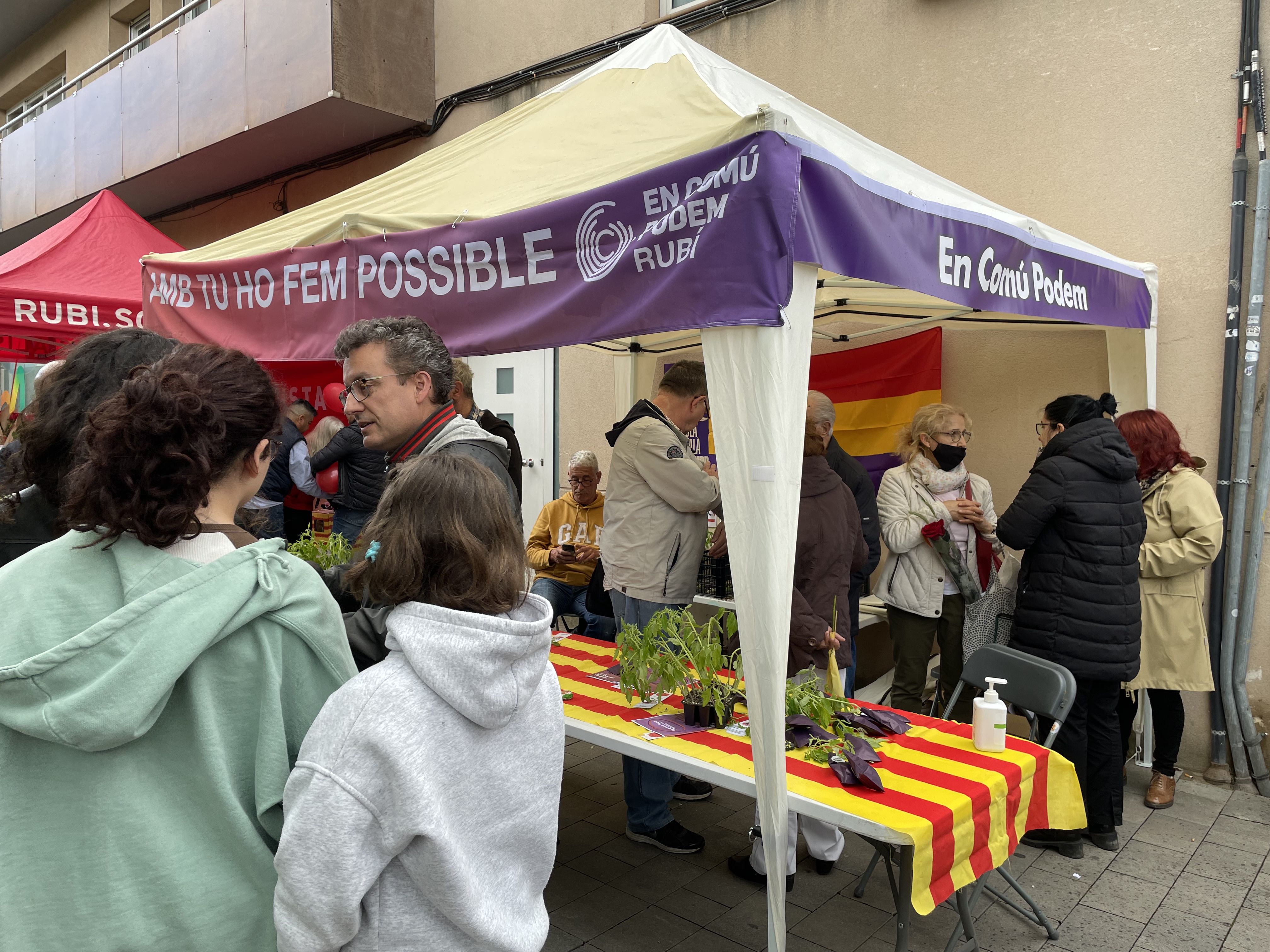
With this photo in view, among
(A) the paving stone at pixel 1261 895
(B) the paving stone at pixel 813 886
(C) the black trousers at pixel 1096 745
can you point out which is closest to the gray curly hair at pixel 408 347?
(B) the paving stone at pixel 813 886

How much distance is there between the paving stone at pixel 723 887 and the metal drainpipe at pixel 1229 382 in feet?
8.64

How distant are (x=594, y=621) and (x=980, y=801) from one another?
113 inches

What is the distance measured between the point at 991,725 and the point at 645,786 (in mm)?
1535

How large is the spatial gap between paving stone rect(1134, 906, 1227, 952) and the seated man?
2889mm

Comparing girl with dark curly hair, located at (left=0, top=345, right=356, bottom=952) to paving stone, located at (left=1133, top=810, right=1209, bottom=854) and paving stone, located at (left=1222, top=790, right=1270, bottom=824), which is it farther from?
paving stone, located at (left=1222, top=790, right=1270, bottom=824)

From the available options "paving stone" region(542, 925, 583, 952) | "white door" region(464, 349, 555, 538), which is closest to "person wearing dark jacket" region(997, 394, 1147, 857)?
"paving stone" region(542, 925, 583, 952)

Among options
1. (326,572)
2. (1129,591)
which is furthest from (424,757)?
(1129,591)

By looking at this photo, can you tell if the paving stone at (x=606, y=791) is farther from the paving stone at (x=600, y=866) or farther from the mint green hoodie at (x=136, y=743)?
the mint green hoodie at (x=136, y=743)

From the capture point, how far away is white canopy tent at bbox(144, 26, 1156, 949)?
2.22 metres

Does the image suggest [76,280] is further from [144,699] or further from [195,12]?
[195,12]

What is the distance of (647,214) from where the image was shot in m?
2.42

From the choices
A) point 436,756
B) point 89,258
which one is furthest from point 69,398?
point 89,258

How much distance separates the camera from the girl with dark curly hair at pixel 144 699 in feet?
3.53

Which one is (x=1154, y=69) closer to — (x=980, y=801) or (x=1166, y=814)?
(x=1166, y=814)
